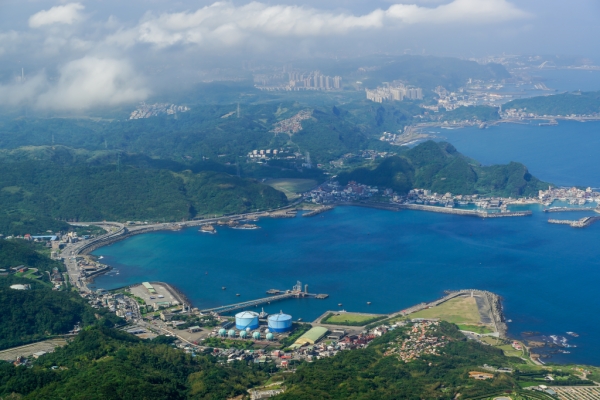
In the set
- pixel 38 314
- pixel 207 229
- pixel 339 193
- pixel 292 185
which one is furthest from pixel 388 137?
pixel 38 314

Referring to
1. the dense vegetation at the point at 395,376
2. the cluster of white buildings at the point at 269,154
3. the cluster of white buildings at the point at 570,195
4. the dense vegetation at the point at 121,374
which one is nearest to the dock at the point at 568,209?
the cluster of white buildings at the point at 570,195

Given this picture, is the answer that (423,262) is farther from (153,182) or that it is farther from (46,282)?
(153,182)

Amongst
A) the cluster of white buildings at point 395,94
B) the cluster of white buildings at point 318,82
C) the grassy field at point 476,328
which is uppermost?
the cluster of white buildings at point 318,82

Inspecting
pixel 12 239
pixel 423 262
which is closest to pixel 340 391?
pixel 423 262

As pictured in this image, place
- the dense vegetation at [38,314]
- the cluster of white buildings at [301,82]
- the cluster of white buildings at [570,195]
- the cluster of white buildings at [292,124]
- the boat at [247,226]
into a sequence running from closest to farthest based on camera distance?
1. the dense vegetation at [38,314]
2. the boat at [247,226]
3. the cluster of white buildings at [570,195]
4. the cluster of white buildings at [292,124]
5. the cluster of white buildings at [301,82]

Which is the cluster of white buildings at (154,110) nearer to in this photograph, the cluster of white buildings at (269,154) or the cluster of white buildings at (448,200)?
the cluster of white buildings at (269,154)

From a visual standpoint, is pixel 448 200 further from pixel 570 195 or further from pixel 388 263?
pixel 388 263

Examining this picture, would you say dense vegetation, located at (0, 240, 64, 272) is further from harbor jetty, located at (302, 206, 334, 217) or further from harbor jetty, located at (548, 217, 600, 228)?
harbor jetty, located at (548, 217, 600, 228)
